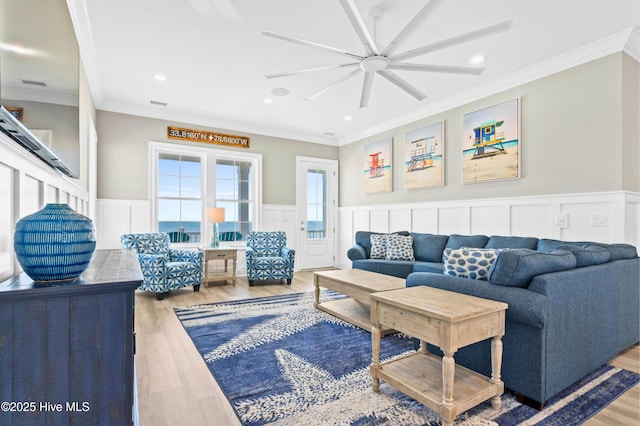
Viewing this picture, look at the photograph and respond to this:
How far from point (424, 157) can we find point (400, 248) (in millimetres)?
1543

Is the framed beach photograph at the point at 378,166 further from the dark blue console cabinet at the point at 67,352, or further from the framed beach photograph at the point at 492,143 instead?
the dark blue console cabinet at the point at 67,352

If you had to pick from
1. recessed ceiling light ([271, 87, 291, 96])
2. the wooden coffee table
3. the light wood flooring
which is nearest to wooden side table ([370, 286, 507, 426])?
the light wood flooring

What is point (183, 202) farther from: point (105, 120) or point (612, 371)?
point (612, 371)

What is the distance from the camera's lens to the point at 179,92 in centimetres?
455

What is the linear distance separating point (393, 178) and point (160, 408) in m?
4.82

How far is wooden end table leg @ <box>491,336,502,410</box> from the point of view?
1818mm

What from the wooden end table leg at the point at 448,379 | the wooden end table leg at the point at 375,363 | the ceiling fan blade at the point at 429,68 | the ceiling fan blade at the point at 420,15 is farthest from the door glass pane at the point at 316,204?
the wooden end table leg at the point at 448,379

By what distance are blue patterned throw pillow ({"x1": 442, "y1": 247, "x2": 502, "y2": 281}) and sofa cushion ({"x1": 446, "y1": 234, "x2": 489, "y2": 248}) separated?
208 cm

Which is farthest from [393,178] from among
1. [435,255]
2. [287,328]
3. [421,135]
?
[287,328]

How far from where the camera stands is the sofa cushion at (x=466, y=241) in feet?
13.4

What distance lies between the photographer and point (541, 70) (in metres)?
3.73

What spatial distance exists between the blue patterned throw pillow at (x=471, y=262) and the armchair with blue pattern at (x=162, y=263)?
3557 mm

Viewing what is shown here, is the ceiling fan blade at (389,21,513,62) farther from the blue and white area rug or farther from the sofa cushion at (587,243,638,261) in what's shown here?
the blue and white area rug

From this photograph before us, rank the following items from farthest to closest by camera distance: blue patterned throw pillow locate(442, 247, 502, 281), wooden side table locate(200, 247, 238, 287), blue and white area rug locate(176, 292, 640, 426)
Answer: wooden side table locate(200, 247, 238, 287)
blue patterned throw pillow locate(442, 247, 502, 281)
blue and white area rug locate(176, 292, 640, 426)
